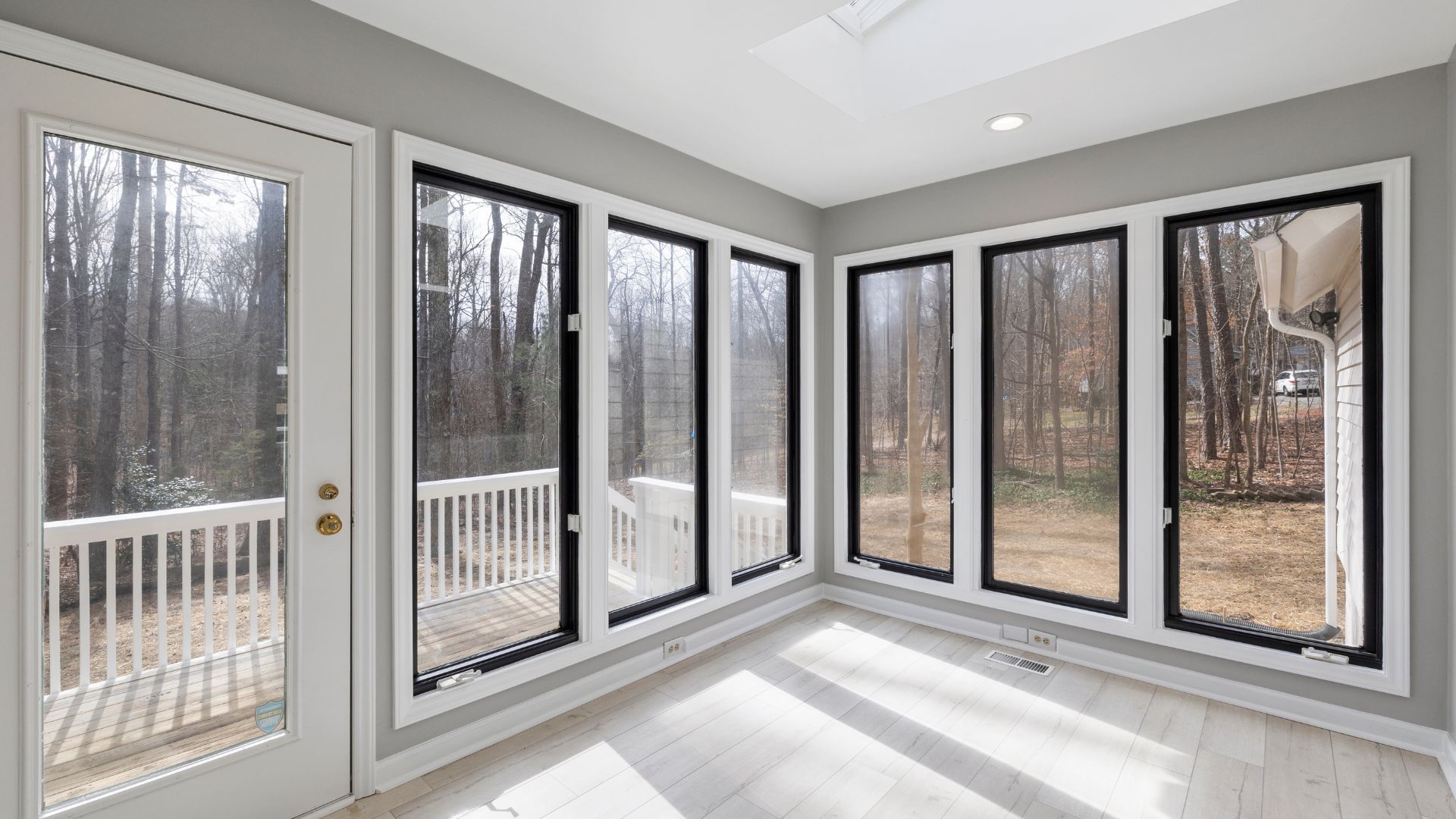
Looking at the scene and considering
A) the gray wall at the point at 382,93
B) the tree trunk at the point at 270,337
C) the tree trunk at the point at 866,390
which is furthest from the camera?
the tree trunk at the point at 866,390

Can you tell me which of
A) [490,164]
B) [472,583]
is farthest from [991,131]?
[472,583]

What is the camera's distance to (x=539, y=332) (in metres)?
2.71

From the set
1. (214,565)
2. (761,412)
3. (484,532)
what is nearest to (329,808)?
(214,565)

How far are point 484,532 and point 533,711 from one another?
0.78m

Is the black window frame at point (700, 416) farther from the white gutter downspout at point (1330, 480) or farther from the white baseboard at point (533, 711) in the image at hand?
the white gutter downspout at point (1330, 480)

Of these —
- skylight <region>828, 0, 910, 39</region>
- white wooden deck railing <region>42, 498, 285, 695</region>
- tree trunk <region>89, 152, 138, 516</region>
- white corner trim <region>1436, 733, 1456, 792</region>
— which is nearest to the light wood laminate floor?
white corner trim <region>1436, 733, 1456, 792</region>

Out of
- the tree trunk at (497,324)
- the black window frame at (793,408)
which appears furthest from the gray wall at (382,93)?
the black window frame at (793,408)

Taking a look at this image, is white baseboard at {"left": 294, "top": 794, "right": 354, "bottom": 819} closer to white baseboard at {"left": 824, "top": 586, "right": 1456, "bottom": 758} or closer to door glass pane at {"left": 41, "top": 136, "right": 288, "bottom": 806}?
door glass pane at {"left": 41, "top": 136, "right": 288, "bottom": 806}

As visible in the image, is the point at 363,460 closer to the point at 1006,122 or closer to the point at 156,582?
the point at 156,582

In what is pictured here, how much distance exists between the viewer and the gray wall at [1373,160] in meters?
2.39

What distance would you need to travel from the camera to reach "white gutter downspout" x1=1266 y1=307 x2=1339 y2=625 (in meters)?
2.65

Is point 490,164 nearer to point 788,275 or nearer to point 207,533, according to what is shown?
point 207,533

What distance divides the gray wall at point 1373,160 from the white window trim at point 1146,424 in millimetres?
45

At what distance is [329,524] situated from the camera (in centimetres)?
205
